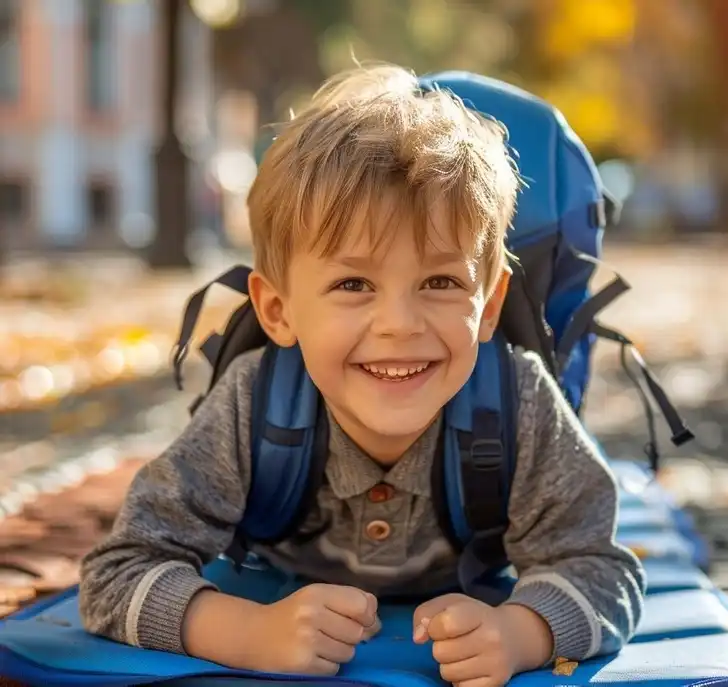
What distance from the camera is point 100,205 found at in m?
20.3

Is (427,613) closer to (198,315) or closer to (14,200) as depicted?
(198,315)

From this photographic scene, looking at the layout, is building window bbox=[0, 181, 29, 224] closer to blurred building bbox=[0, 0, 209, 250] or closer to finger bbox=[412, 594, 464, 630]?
blurred building bbox=[0, 0, 209, 250]

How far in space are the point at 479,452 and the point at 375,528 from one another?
22cm

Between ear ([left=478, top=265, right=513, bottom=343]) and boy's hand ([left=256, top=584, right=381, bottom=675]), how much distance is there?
466mm

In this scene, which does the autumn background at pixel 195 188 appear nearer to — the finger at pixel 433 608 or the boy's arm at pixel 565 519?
the boy's arm at pixel 565 519

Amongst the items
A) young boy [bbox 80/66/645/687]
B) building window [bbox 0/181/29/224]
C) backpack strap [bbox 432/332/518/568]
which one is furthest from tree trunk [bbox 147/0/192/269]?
backpack strap [bbox 432/332/518/568]

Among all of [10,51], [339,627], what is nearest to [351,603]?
[339,627]

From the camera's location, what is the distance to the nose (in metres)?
1.62

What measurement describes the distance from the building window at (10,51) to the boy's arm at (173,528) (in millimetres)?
19019

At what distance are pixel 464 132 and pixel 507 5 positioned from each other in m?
23.8

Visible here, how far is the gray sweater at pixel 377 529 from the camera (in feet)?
5.72

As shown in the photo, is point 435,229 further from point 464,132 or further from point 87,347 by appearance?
point 87,347

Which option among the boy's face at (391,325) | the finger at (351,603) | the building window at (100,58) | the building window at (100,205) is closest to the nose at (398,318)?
the boy's face at (391,325)

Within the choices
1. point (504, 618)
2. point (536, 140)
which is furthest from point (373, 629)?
point (536, 140)
